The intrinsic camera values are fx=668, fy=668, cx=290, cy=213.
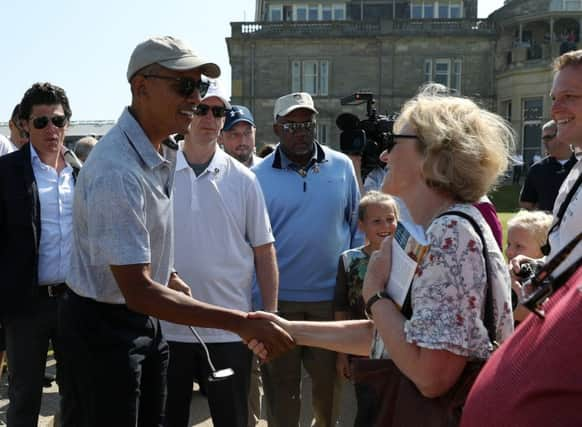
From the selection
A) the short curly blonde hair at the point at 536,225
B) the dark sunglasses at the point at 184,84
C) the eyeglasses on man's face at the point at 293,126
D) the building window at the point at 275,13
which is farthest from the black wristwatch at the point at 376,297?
the building window at the point at 275,13

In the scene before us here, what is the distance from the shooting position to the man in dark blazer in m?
4.43

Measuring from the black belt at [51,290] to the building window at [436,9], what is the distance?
44836 mm

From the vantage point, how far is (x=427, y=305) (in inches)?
80.2

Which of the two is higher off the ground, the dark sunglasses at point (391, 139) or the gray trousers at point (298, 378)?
the dark sunglasses at point (391, 139)

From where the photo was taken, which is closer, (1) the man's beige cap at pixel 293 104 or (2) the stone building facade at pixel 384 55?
(1) the man's beige cap at pixel 293 104

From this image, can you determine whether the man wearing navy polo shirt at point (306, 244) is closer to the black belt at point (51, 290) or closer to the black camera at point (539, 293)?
the black belt at point (51, 290)

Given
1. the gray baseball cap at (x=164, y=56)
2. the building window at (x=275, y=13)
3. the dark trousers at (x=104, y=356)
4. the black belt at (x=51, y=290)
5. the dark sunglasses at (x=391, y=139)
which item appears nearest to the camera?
the dark sunglasses at (x=391, y=139)

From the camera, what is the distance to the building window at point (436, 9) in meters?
45.8

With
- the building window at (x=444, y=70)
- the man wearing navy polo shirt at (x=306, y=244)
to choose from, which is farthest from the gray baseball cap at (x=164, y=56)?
the building window at (x=444, y=70)

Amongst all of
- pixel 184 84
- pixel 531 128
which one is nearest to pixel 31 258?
pixel 184 84

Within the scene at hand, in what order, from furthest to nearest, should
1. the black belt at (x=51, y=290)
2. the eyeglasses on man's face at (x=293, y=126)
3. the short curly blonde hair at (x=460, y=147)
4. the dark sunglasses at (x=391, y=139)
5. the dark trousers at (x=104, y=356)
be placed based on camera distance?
the eyeglasses on man's face at (x=293, y=126) → the black belt at (x=51, y=290) → the dark trousers at (x=104, y=356) → the dark sunglasses at (x=391, y=139) → the short curly blonde hair at (x=460, y=147)

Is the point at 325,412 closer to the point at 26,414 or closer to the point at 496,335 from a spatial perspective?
the point at 26,414

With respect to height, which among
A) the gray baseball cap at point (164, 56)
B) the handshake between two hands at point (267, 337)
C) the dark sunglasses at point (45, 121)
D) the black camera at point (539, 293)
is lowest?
the handshake between two hands at point (267, 337)

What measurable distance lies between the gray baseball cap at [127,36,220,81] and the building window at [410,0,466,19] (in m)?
45.6
